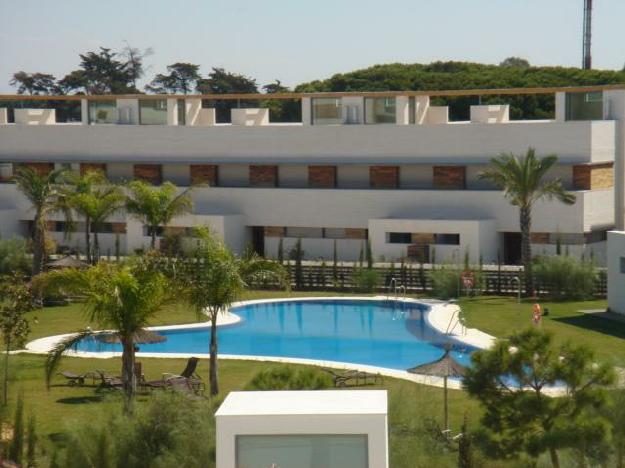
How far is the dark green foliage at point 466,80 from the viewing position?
55.6 meters

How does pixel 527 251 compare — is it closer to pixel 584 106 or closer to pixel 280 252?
pixel 584 106

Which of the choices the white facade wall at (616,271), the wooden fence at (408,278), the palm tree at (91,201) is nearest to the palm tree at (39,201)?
the palm tree at (91,201)

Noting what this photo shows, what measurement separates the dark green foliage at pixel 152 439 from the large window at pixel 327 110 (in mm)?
23766

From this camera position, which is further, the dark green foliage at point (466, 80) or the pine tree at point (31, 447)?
the dark green foliage at point (466, 80)

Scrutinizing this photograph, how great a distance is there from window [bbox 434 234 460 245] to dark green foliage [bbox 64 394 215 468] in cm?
2152

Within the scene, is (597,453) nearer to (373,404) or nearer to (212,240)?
(373,404)

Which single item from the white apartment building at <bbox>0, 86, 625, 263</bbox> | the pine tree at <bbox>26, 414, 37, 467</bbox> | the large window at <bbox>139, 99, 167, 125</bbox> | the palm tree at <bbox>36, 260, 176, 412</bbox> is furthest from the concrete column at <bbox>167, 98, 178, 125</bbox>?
the pine tree at <bbox>26, 414, 37, 467</bbox>

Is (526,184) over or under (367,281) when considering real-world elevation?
over

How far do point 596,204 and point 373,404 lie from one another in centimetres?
2501

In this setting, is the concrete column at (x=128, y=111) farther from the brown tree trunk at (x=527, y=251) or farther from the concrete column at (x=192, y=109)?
the brown tree trunk at (x=527, y=251)

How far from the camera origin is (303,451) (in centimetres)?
1215

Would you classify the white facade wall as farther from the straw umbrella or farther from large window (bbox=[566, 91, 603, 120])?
the straw umbrella

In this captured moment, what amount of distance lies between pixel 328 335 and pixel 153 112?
48.8ft

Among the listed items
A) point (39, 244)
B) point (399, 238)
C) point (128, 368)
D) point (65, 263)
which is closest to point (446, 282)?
point (399, 238)
